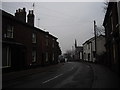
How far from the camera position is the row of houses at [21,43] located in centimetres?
1970

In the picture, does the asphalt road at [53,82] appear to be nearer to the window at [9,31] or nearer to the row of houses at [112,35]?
the row of houses at [112,35]

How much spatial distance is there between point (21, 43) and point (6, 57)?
391 cm

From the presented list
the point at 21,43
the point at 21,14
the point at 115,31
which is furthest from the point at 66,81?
the point at 21,14

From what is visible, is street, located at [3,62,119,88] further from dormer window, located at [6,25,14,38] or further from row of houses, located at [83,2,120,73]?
dormer window, located at [6,25,14,38]

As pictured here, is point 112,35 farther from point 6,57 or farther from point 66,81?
point 6,57

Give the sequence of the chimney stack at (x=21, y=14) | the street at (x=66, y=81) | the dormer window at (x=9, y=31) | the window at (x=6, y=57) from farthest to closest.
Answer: the chimney stack at (x=21, y=14)
the dormer window at (x=9, y=31)
the window at (x=6, y=57)
the street at (x=66, y=81)

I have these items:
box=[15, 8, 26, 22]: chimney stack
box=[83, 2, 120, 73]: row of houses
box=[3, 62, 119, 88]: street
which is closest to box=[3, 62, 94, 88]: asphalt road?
box=[3, 62, 119, 88]: street

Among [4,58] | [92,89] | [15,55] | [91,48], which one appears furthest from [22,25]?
[91,48]

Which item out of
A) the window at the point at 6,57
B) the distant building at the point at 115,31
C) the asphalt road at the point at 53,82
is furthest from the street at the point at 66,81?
the window at the point at 6,57

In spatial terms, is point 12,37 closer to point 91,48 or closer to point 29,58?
point 29,58

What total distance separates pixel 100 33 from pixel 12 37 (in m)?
38.1

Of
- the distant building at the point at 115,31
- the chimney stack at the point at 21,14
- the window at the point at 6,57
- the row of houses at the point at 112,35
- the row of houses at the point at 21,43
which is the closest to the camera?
the distant building at the point at 115,31

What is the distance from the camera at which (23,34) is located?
79.0ft

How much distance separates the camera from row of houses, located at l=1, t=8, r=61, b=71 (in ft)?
64.6
